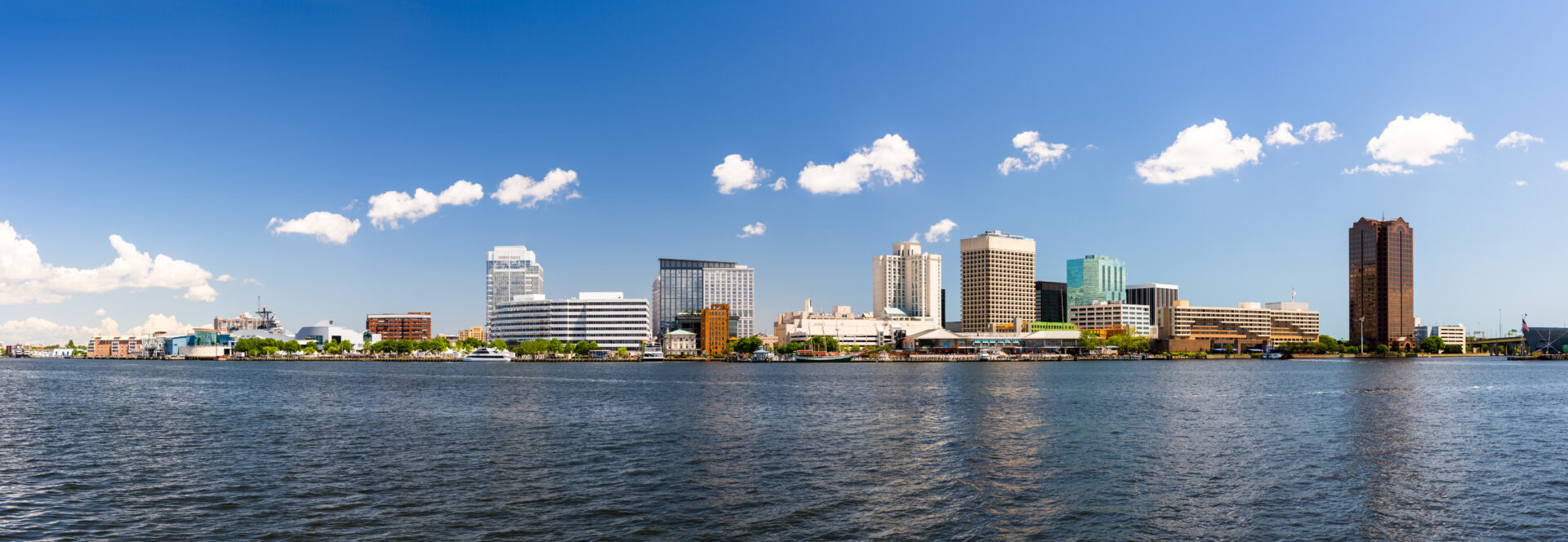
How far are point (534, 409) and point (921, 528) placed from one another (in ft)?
183

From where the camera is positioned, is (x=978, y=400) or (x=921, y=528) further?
(x=978, y=400)

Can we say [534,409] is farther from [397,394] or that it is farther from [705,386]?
[705,386]

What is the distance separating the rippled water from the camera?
107ft

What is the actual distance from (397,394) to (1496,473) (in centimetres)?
9916

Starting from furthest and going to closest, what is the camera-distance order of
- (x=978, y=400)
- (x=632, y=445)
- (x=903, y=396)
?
(x=903, y=396)
(x=978, y=400)
(x=632, y=445)

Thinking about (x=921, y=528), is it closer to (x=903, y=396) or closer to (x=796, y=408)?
→ (x=796, y=408)

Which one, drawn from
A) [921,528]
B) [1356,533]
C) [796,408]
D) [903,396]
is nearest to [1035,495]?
[921,528]

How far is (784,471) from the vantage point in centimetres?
4400

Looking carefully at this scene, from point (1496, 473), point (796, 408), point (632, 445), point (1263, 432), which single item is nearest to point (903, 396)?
point (796, 408)

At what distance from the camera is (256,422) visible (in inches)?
2670

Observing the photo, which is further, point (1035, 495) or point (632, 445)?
point (632, 445)

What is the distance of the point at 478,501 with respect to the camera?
119 feet

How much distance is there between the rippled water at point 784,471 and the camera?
32.5 meters

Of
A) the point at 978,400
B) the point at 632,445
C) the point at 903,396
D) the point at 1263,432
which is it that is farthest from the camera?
the point at 903,396
